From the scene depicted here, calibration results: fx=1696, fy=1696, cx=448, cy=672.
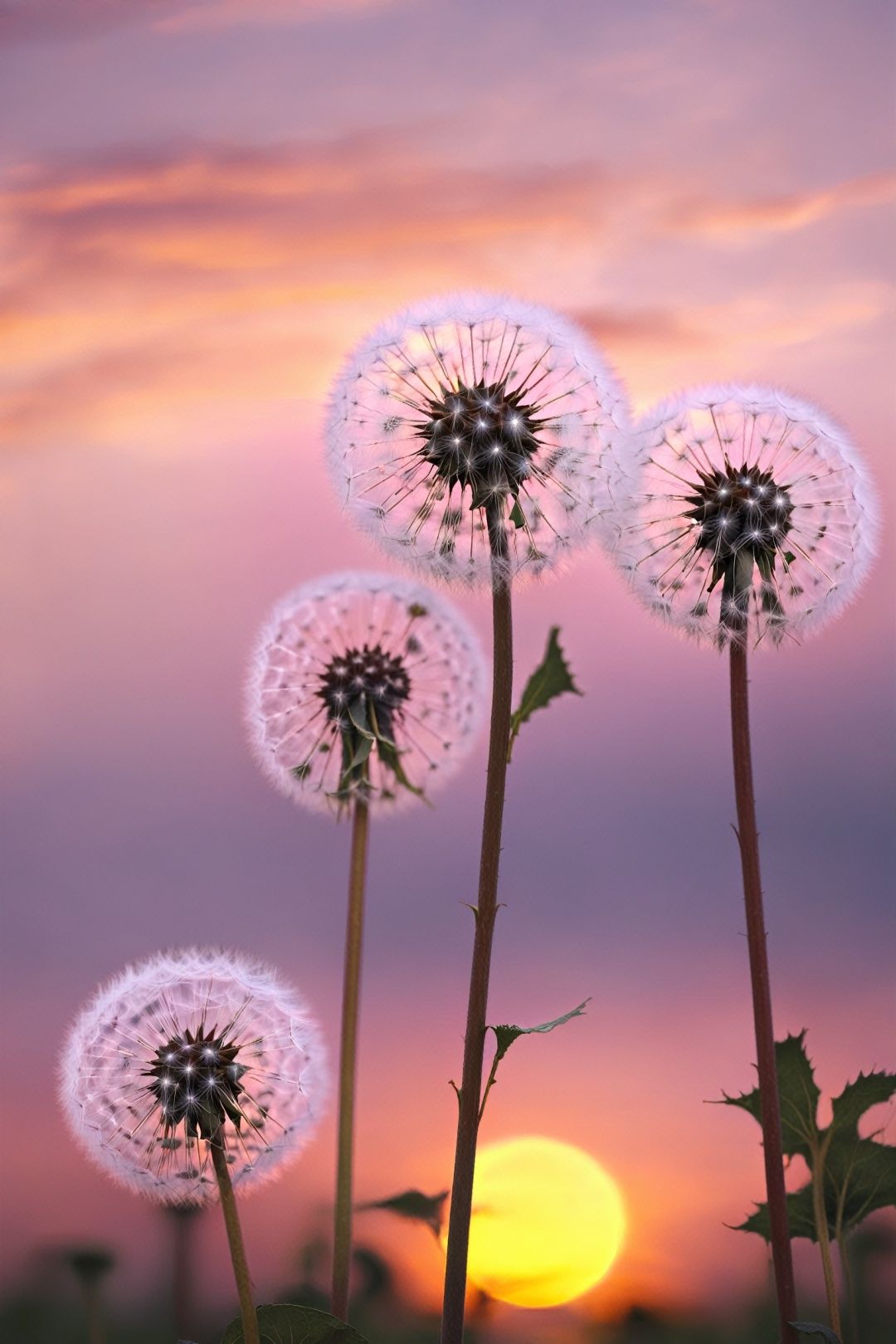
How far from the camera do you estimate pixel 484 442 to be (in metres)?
3.83

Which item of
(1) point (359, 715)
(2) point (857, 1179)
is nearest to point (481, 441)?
(1) point (359, 715)

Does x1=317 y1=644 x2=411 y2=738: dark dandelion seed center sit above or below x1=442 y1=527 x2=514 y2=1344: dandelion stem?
above

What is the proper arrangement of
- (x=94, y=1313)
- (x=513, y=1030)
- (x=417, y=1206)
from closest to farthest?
(x=513, y=1030), (x=417, y=1206), (x=94, y=1313)

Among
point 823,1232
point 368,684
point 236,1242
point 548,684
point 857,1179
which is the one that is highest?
point 368,684

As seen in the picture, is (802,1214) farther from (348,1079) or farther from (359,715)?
(359,715)

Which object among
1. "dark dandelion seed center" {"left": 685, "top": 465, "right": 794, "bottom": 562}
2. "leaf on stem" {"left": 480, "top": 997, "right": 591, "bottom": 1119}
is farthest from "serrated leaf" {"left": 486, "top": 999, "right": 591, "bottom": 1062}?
"dark dandelion seed center" {"left": 685, "top": 465, "right": 794, "bottom": 562}

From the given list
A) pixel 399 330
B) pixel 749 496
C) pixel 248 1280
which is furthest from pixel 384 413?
pixel 248 1280

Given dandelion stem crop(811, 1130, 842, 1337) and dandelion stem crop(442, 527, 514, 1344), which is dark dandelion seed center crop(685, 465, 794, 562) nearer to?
dandelion stem crop(442, 527, 514, 1344)

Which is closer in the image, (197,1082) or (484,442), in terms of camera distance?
(197,1082)

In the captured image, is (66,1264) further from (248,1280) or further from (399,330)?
(399,330)

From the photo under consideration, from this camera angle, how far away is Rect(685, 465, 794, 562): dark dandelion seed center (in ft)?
13.5

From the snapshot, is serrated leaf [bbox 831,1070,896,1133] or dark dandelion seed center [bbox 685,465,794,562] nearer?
dark dandelion seed center [bbox 685,465,794,562]

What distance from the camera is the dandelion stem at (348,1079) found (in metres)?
4.36

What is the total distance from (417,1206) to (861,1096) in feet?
4.07
